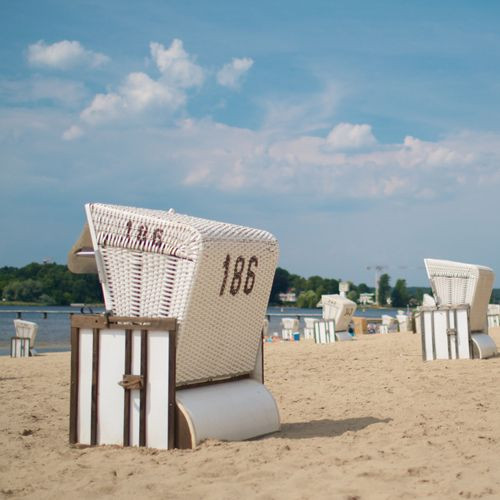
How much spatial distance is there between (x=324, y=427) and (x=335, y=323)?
15765 mm

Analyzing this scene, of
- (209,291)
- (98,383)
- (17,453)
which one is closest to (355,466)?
(209,291)

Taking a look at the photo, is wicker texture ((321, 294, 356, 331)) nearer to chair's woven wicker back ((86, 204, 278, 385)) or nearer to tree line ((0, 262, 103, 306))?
chair's woven wicker back ((86, 204, 278, 385))

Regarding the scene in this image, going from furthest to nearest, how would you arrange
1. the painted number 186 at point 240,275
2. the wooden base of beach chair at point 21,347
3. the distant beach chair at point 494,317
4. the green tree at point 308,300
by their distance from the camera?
the green tree at point 308,300 < the distant beach chair at point 494,317 < the wooden base of beach chair at point 21,347 < the painted number 186 at point 240,275

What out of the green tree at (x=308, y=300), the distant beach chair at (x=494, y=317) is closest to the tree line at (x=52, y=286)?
the green tree at (x=308, y=300)

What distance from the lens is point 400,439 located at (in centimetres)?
482

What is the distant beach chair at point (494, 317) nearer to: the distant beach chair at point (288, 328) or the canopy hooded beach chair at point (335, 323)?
the distant beach chair at point (288, 328)

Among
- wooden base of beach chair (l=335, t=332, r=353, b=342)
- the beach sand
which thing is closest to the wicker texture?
wooden base of beach chair (l=335, t=332, r=353, b=342)

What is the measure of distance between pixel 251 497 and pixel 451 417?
2731 millimetres

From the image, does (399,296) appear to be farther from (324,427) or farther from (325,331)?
(324,427)

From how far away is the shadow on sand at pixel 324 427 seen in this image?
5309 mm

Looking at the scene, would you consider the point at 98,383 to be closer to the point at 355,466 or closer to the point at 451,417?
the point at 355,466

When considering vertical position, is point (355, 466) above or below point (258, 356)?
below

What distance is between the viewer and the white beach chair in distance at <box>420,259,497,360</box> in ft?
35.3

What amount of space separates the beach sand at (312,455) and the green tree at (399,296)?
12120 centimetres
